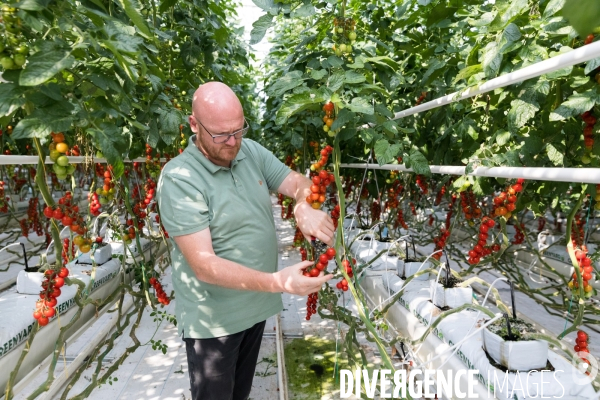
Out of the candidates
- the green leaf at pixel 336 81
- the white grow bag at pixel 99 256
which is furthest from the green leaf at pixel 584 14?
the white grow bag at pixel 99 256

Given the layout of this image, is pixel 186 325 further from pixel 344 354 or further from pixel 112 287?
pixel 112 287

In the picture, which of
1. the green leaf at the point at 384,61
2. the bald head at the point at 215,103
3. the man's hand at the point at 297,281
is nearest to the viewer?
the man's hand at the point at 297,281

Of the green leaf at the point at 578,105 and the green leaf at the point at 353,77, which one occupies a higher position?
the green leaf at the point at 353,77

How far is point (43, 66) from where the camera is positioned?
887mm

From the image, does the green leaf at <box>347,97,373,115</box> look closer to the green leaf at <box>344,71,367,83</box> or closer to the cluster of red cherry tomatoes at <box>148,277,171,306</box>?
the green leaf at <box>344,71,367,83</box>

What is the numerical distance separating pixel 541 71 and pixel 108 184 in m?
2.15

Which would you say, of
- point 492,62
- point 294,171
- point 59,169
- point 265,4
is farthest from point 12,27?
point 492,62

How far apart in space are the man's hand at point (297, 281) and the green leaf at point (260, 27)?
78 centimetres

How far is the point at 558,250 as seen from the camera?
409cm

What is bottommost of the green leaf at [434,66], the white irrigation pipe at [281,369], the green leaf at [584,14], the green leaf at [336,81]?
the white irrigation pipe at [281,369]

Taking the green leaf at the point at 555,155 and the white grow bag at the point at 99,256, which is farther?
the white grow bag at the point at 99,256

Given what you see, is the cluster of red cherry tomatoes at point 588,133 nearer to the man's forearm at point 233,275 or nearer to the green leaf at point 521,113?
the green leaf at point 521,113

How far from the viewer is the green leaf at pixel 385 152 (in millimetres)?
1365

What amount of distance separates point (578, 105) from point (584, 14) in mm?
932
